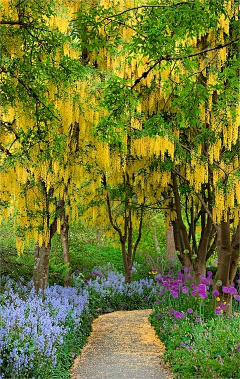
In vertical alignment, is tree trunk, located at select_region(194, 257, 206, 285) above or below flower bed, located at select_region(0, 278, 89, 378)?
below

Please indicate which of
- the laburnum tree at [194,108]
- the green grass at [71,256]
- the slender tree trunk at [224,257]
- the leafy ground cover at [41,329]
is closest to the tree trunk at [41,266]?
the leafy ground cover at [41,329]

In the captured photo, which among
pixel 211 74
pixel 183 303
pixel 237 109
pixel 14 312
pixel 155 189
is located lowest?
pixel 183 303

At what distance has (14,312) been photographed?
5602 millimetres

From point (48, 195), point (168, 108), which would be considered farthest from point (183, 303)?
point (168, 108)

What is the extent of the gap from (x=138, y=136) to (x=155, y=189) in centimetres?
216

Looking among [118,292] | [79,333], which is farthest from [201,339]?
[118,292]

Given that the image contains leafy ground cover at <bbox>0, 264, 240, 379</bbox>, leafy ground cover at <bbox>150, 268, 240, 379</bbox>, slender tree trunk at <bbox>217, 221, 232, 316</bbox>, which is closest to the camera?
leafy ground cover at <bbox>0, 264, 240, 379</bbox>

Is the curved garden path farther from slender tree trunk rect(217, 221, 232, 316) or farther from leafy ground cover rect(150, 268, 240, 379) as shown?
slender tree trunk rect(217, 221, 232, 316)

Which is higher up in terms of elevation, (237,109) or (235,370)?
(237,109)

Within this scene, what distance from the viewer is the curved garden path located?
569cm

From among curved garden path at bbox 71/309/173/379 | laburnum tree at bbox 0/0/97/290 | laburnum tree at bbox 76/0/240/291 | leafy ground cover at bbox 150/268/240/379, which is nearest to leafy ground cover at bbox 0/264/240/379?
leafy ground cover at bbox 150/268/240/379

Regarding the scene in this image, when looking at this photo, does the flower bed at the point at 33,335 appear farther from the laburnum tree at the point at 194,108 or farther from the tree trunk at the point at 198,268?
the tree trunk at the point at 198,268

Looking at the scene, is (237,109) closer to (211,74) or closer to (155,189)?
(211,74)

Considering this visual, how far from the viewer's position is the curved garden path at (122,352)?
18.7 feet
